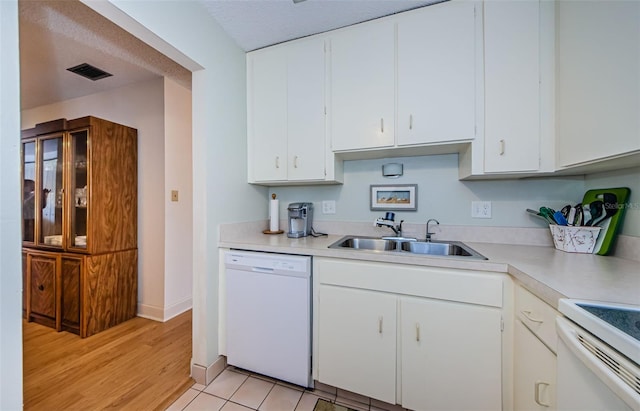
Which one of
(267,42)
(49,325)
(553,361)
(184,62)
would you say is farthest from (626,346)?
(49,325)

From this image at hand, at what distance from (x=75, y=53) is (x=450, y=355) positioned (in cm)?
338

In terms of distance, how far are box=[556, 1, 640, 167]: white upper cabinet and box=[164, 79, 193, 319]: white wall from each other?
2698 mm

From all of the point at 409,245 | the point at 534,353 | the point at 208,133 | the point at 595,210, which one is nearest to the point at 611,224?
the point at 595,210

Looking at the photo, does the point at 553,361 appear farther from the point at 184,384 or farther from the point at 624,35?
the point at 184,384

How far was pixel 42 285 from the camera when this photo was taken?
7.50 ft

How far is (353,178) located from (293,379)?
1.45 meters

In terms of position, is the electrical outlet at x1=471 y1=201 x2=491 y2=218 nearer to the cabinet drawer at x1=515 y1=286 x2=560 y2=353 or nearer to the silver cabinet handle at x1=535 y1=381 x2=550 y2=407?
the cabinet drawer at x1=515 y1=286 x2=560 y2=353

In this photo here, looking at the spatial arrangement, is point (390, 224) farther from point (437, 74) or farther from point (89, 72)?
point (89, 72)

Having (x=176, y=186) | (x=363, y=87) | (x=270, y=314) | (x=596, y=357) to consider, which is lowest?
(x=270, y=314)

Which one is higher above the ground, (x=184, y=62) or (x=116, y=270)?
(x=184, y=62)

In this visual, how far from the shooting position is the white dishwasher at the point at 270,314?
4.67 feet

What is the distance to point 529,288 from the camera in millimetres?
946

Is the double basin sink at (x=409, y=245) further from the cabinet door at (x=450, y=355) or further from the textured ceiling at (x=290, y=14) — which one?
the textured ceiling at (x=290, y=14)

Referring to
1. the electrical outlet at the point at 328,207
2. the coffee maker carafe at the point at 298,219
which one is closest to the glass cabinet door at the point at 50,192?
the coffee maker carafe at the point at 298,219
